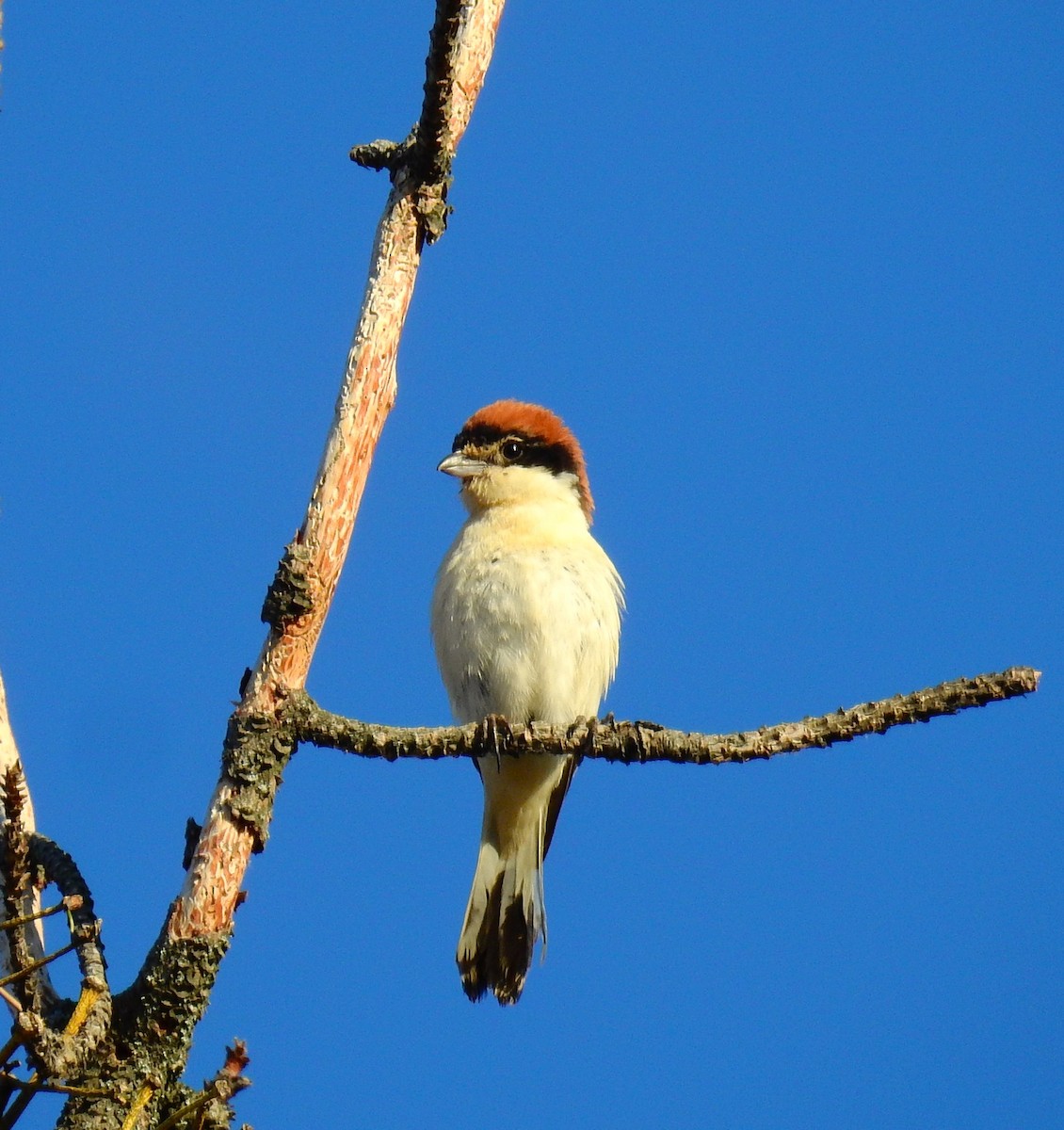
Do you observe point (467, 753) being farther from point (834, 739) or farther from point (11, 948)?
point (11, 948)

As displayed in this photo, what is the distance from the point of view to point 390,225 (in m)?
4.22

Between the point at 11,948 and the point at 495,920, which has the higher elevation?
the point at 495,920

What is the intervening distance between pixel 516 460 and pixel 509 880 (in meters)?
2.13

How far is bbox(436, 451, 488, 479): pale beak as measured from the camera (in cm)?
670

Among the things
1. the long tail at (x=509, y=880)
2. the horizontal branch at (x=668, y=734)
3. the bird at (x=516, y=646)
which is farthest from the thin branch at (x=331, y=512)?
the long tail at (x=509, y=880)

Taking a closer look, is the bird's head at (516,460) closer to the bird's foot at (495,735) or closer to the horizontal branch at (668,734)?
the bird's foot at (495,735)

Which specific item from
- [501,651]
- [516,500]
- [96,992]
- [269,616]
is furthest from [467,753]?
[516,500]

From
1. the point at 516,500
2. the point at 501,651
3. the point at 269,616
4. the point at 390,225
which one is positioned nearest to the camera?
the point at 269,616

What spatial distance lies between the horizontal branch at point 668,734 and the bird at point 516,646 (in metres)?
1.74

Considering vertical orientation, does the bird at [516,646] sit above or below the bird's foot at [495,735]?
above

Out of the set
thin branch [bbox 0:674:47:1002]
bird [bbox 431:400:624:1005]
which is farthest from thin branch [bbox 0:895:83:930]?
bird [bbox 431:400:624:1005]

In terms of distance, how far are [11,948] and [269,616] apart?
112 centimetres

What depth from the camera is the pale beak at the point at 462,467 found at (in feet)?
22.0

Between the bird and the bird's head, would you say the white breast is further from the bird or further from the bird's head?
the bird's head
